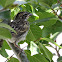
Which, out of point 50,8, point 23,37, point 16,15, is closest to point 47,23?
point 50,8

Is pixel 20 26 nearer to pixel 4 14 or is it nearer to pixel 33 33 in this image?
pixel 33 33

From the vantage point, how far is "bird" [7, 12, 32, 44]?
1.01 metres

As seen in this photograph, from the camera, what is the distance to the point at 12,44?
917 mm

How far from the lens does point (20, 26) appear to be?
1.15 metres

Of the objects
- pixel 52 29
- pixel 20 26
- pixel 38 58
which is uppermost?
pixel 20 26

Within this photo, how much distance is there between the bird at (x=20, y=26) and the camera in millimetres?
1014

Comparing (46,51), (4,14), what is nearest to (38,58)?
(46,51)

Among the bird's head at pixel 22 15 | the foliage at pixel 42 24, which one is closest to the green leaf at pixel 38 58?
the foliage at pixel 42 24

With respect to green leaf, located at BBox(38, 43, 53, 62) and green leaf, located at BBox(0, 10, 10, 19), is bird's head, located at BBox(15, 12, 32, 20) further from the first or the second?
green leaf, located at BBox(0, 10, 10, 19)

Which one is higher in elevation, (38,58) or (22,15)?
(22,15)

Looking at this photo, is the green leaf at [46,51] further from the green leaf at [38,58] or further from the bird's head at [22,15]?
the bird's head at [22,15]

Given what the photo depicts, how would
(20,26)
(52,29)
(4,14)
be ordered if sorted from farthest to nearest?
1. (20,26)
2. (52,29)
3. (4,14)

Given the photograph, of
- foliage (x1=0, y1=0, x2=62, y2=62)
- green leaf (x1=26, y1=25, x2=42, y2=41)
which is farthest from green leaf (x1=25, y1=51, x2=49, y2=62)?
green leaf (x1=26, y1=25, x2=42, y2=41)

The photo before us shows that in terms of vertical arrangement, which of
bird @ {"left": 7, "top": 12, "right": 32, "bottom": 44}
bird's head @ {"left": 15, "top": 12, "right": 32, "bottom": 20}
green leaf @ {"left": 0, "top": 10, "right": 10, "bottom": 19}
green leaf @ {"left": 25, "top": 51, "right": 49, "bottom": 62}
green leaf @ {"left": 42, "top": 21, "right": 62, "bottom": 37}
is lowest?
green leaf @ {"left": 25, "top": 51, "right": 49, "bottom": 62}
